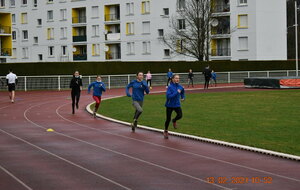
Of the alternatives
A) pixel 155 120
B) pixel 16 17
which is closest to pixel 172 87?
pixel 155 120

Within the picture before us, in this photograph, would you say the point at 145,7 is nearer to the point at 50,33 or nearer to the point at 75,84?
the point at 50,33

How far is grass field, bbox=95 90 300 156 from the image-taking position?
51.5ft

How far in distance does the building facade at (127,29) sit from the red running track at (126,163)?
51630 millimetres

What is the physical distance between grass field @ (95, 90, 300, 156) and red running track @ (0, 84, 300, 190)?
1208mm

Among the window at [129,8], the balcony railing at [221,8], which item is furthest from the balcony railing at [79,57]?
the balcony railing at [221,8]

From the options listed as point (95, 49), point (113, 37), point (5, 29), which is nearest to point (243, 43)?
point (113, 37)

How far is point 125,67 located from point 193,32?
12.2 m

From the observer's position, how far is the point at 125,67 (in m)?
57.1

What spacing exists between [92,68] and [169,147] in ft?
133

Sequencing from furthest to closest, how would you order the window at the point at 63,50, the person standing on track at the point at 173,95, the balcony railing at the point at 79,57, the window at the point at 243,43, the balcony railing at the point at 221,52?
the window at the point at 63,50
the balcony railing at the point at 79,57
the balcony railing at the point at 221,52
the window at the point at 243,43
the person standing on track at the point at 173,95

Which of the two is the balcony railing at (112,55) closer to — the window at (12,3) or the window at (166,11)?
the window at (166,11)

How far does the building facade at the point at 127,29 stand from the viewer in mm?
68438

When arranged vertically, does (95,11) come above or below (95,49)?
above

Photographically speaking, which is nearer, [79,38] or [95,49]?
[95,49]
